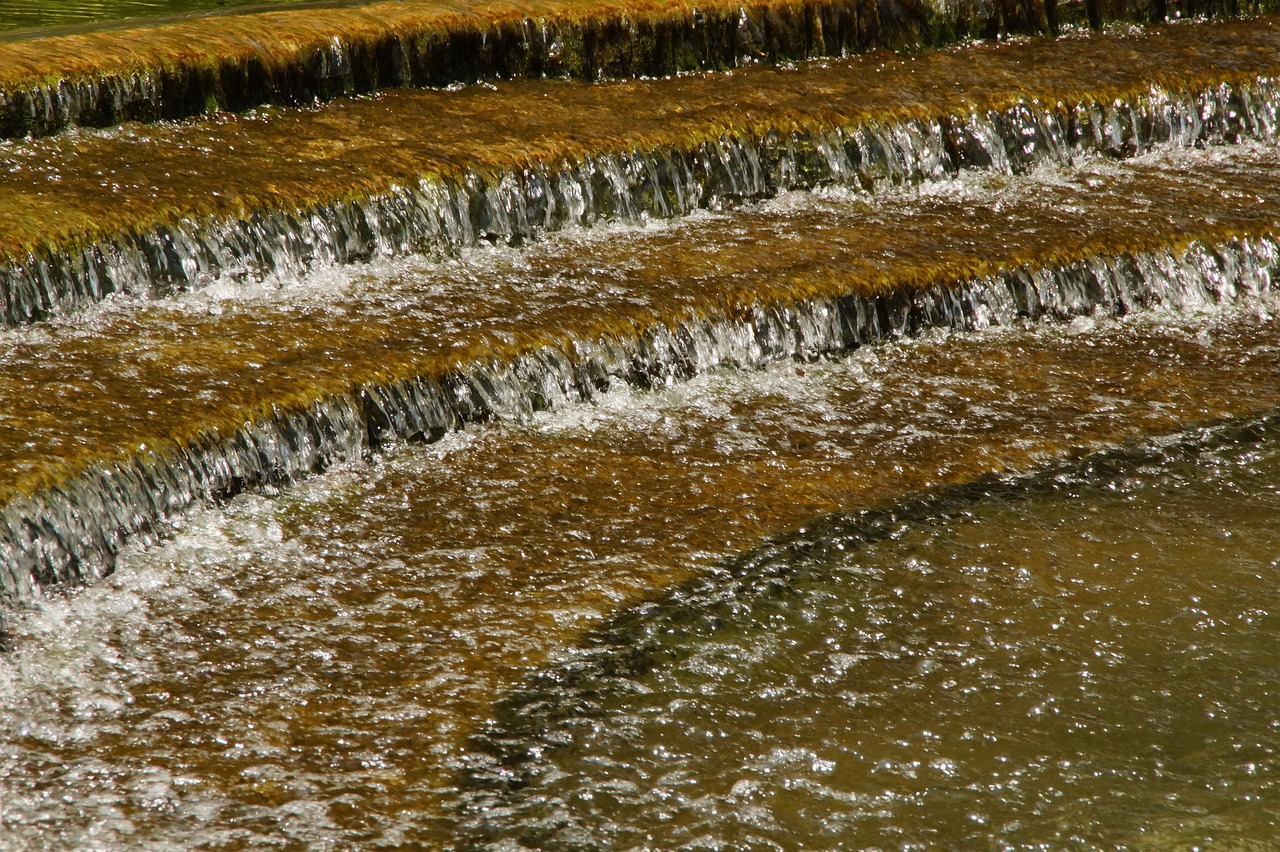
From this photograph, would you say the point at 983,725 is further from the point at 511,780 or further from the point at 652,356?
the point at 652,356

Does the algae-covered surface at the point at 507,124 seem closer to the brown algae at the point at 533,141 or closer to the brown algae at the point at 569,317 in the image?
the brown algae at the point at 533,141

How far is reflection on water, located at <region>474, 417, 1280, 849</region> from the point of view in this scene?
376 cm

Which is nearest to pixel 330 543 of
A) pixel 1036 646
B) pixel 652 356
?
pixel 652 356

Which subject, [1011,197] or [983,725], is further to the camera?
[1011,197]

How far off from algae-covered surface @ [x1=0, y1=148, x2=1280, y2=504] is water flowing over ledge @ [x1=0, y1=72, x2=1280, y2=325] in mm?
160

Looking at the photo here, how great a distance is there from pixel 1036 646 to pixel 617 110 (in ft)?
16.2

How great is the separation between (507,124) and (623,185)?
32.5 inches

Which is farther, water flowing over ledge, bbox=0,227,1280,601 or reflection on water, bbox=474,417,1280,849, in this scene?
water flowing over ledge, bbox=0,227,1280,601

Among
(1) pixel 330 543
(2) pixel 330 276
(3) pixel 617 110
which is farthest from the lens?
(3) pixel 617 110

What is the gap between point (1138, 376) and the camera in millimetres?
6855

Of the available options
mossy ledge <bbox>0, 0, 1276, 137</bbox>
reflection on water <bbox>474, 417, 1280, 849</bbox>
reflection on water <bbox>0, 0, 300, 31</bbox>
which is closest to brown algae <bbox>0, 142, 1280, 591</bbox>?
reflection on water <bbox>474, 417, 1280, 849</bbox>

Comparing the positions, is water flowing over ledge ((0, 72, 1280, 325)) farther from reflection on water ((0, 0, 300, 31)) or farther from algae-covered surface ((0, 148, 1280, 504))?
reflection on water ((0, 0, 300, 31))

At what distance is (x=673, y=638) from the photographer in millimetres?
4629

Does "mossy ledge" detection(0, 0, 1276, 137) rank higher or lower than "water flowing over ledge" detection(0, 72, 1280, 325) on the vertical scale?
higher
